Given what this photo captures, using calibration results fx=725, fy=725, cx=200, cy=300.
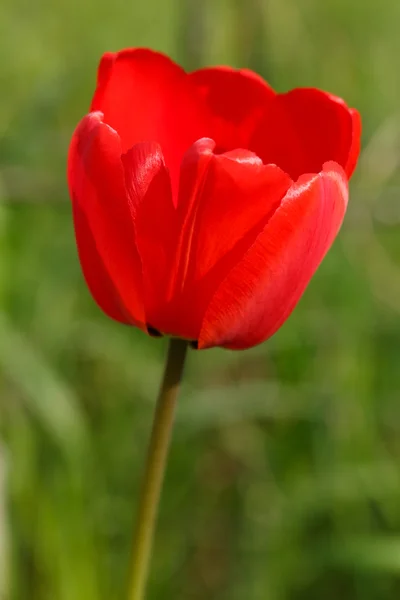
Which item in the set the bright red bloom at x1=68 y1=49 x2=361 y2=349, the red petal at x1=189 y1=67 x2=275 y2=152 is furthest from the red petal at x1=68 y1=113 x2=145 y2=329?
the red petal at x1=189 y1=67 x2=275 y2=152

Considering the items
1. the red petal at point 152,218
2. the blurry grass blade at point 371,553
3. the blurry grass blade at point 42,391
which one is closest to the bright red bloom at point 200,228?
the red petal at point 152,218

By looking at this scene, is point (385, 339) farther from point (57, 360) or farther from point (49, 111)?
point (49, 111)

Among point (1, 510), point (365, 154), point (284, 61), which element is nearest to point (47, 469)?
point (1, 510)

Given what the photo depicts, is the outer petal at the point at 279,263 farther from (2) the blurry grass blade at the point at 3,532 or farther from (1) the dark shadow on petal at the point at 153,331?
(2) the blurry grass blade at the point at 3,532

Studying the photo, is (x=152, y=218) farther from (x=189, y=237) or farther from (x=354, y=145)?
(x=354, y=145)

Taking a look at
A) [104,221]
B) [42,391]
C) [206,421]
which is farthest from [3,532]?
[104,221]
